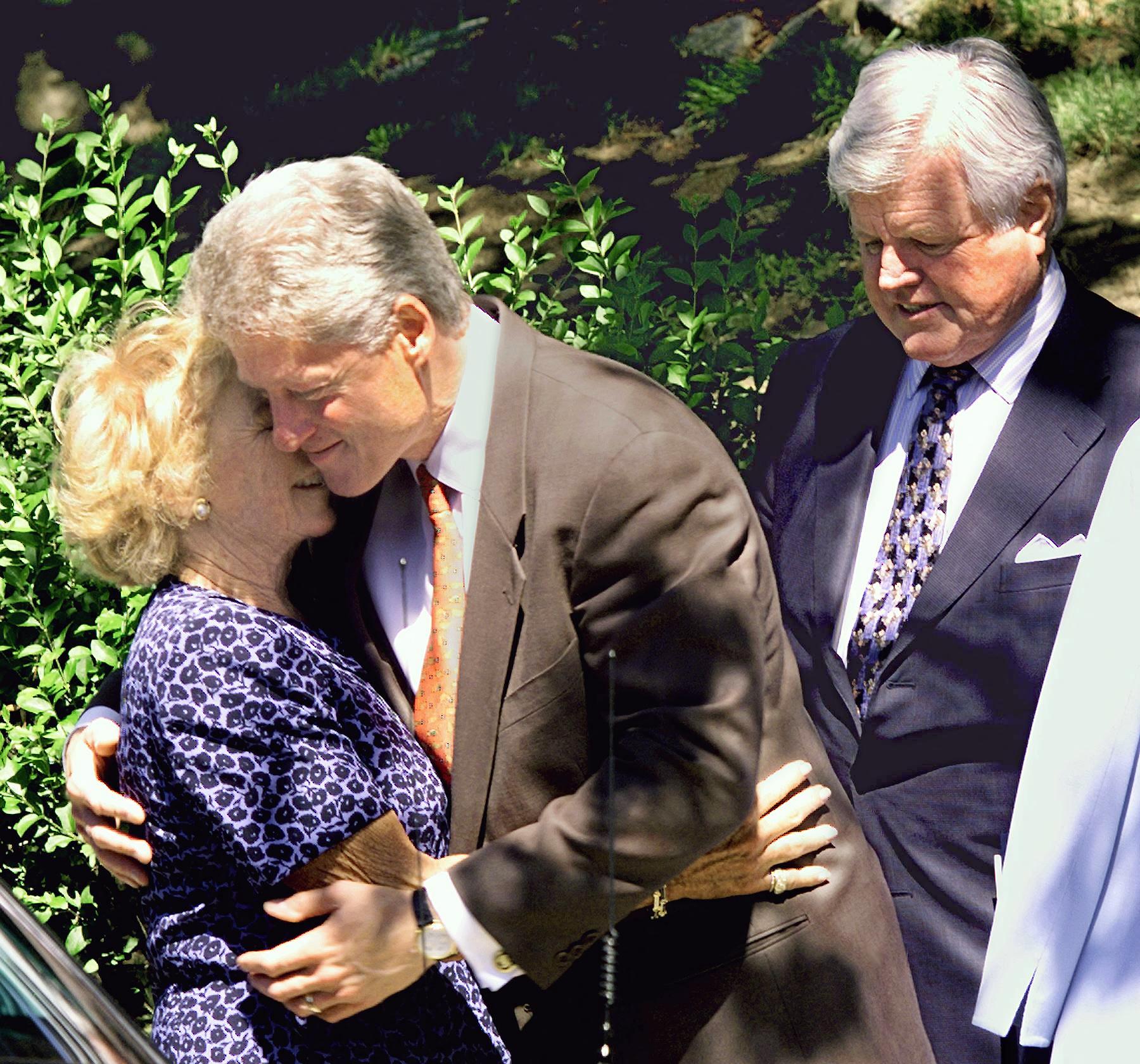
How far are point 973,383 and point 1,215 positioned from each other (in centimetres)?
308

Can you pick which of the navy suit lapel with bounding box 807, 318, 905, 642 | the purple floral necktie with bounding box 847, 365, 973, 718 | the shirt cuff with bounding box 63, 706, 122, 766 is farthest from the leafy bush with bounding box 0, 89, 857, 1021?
the purple floral necktie with bounding box 847, 365, 973, 718

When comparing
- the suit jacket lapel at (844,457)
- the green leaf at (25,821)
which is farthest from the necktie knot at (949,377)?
the green leaf at (25,821)

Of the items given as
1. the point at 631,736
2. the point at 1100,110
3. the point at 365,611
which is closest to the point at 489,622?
the point at 631,736

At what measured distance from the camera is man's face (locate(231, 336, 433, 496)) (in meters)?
2.44

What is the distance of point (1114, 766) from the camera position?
94.1 inches

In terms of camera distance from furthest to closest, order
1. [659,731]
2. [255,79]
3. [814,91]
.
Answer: [255,79] < [814,91] < [659,731]

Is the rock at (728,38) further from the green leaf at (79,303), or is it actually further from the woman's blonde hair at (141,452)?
Result: the woman's blonde hair at (141,452)

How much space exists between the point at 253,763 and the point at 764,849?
0.84 meters

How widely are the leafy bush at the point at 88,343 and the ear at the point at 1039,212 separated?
1.30m

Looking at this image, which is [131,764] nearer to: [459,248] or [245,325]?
[245,325]

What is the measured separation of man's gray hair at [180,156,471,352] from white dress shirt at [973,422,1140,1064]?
1191mm

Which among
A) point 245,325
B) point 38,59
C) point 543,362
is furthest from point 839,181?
point 38,59

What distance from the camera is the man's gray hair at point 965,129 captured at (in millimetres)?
2961

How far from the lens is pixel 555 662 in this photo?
2414 millimetres
